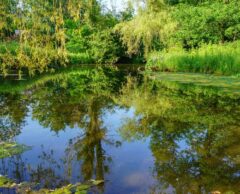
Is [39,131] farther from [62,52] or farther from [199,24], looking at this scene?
[199,24]

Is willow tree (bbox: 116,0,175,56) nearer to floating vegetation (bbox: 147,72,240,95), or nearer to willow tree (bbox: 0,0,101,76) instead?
floating vegetation (bbox: 147,72,240,95)

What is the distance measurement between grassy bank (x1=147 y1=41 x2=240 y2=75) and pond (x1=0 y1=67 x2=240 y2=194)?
503cm

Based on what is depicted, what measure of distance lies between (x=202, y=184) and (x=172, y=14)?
23044mm

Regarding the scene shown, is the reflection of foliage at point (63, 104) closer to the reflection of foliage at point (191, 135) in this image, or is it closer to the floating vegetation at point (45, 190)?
the reflection of foliage at point (191, 135)

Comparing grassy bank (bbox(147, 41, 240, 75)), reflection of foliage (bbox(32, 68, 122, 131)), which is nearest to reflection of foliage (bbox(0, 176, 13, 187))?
reflection of foliage (bbox(32, 68, 122, 131))

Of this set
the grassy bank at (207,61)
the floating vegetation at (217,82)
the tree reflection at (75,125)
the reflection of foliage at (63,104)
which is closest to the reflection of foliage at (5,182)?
the tree reflection at (75,125)

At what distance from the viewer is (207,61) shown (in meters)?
19.0

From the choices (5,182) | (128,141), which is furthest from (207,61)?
(5,182)

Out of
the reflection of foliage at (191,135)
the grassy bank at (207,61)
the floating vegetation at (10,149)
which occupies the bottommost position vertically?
the reflection of foliage at (191,135)

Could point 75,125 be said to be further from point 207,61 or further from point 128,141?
point 207,61

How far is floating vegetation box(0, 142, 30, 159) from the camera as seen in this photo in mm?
6020

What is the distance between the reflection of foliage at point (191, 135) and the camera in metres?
5.10

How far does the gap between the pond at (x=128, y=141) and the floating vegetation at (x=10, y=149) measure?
0.28 ft

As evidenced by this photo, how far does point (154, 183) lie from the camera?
16.3 feet
